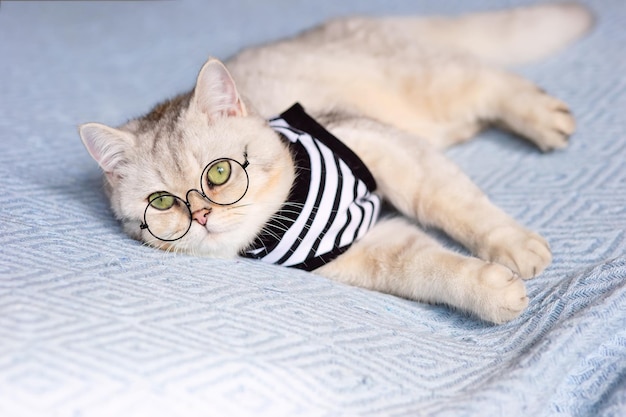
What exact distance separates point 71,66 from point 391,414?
6.66 ft

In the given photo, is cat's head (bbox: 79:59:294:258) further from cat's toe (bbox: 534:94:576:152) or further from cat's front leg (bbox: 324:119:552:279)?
cat's toe (bbox: 534:94:576:152)

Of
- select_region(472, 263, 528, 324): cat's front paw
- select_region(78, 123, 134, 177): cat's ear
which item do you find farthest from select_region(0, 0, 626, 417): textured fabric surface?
select_region(78, 123, 134, 177): cat's ear

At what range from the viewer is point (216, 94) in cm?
140

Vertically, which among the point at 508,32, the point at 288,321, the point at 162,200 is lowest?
the point at 288,321

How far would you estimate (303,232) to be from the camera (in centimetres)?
140

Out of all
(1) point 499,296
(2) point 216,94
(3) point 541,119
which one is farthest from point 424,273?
(3) point 541,119

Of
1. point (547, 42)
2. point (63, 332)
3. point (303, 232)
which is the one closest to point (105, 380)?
point (63, 332)

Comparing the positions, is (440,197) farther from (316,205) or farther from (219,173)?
(219,173)

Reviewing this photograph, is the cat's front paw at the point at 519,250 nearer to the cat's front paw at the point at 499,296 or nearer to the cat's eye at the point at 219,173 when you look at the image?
the cat's front paw at the point at 499,296

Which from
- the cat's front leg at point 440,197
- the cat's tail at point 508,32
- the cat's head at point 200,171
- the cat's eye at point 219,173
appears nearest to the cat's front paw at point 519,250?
the cat's front leg at point 440,197

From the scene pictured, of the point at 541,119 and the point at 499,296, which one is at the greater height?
the point at 541,119

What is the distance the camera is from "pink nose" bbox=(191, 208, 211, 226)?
1294 millimetres

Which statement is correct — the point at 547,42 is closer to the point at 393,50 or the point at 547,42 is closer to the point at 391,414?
the point at 393,50

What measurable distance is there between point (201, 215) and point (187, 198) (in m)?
0.04
